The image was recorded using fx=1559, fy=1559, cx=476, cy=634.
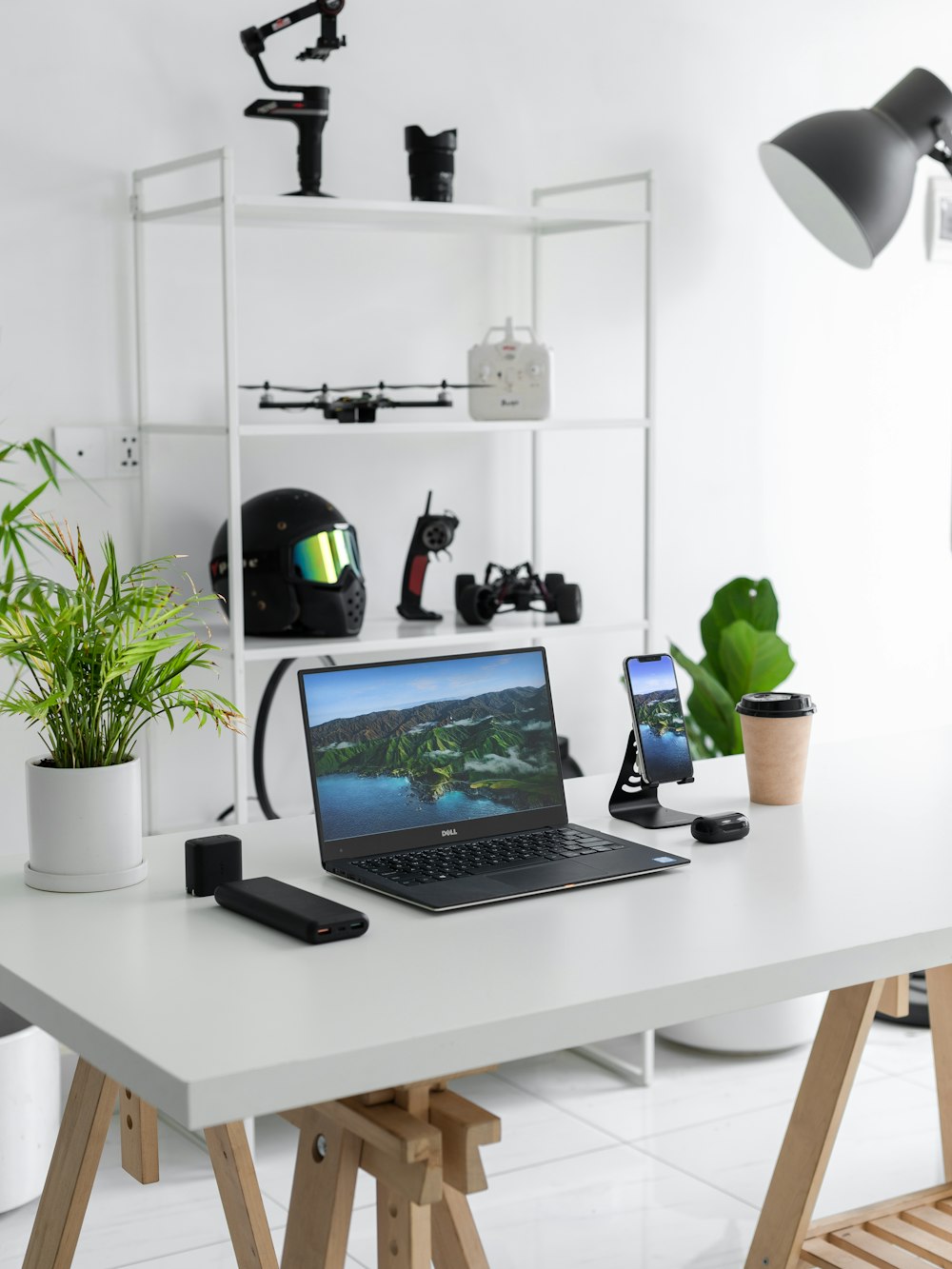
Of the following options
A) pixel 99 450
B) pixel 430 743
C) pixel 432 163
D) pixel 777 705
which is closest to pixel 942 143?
pixel 777 705

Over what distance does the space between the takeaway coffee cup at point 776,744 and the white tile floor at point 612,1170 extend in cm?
86

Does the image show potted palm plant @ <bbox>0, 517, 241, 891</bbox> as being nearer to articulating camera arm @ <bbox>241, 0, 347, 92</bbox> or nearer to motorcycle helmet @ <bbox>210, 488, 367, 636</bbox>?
motorcycle helmet @ <bbox>210, 488, 367, 636</bbox>

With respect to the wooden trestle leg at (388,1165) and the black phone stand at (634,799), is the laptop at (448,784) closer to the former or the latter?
the black phone stand at (634,799)

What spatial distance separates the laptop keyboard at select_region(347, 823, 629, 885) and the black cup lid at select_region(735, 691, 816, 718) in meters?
0.33

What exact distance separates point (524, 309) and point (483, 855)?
195 centimetres

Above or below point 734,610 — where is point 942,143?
above

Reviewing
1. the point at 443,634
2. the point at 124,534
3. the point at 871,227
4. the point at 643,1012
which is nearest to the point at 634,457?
the point at 443,634

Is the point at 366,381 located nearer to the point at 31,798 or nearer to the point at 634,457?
the point at 634,457

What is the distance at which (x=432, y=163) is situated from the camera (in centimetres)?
298

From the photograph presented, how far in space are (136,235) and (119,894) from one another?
1.68 metres

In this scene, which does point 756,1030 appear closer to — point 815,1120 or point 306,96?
point 815,1120

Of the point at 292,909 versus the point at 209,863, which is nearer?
the point at 292,909

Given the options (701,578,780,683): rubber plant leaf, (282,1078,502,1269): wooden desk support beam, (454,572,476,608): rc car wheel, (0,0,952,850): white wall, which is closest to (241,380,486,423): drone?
(0,0,952,850): white wall

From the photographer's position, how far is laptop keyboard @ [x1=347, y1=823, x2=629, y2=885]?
1.67m
